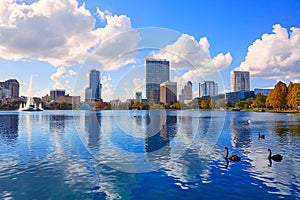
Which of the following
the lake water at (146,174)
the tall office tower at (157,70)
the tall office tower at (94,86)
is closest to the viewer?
the lake water at (146,174)

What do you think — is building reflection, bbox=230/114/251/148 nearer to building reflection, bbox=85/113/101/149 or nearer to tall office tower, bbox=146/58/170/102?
tall office tower, bbox=146/58/170/102

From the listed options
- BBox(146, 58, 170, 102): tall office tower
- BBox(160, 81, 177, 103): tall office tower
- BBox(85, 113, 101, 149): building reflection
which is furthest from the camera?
BBox(85, 113, 101, 149): building reflection

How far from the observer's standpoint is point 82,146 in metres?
27.0

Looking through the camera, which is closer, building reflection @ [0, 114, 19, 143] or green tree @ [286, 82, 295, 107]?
building reflection @ [0, 114, 19, 143]

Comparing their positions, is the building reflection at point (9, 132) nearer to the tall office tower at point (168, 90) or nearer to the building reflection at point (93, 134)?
the building reflection at point (93, 134)

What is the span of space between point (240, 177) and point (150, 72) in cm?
1013

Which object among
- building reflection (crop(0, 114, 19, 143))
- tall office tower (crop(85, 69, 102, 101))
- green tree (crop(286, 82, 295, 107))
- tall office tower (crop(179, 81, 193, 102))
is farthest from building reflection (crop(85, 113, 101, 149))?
green tree (crop(286, 82, 295, 107))

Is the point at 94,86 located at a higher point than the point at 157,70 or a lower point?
lower

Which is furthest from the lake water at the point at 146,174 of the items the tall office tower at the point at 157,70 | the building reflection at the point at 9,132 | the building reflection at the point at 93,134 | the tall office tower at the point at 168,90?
the building reflection at the point at 9,132

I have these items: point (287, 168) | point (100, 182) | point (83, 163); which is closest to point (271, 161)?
point (287, 168)

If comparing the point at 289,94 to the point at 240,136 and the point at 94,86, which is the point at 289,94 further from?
the point at 94,86

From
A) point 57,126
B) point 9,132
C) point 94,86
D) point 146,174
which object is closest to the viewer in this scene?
point 146,174

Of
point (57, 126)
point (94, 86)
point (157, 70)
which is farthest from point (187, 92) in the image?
point (57, 126)

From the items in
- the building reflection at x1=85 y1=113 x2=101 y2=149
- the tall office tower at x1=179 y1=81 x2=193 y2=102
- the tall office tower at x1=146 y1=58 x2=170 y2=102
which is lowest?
the building reflection at x1=85 y1=113 x2=101 y2=149
